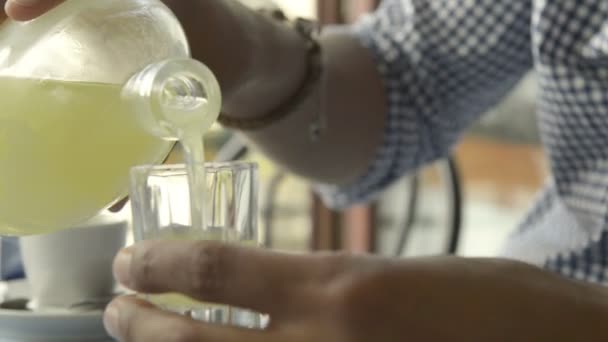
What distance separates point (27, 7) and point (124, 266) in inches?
6.6

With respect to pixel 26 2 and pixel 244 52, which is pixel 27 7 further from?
pixel 244 52

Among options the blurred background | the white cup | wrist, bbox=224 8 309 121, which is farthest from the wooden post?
the white cup

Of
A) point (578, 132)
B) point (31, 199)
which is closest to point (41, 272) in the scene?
point (31, 199)

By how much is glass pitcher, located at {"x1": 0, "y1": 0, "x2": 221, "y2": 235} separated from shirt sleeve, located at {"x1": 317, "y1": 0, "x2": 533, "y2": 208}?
445mm

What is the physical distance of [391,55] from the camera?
33.4 inches

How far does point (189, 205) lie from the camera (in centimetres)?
36

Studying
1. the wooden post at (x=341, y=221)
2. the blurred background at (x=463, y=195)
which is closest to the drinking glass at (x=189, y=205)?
the blurred background at (x=463, y=195)

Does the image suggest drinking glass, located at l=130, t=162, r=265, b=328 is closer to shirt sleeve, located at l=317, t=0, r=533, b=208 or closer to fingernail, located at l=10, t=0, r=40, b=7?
fingernail, located at l=10, t=0, r=40, b=7

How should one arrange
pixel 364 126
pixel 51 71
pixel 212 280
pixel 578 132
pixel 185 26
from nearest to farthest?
pixel 212 280
pixel 51 71
pixel 185 26
pixel 578 132
pixel 364 126

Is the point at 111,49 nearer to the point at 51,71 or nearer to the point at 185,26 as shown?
the point at 51,71

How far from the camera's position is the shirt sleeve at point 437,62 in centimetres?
82

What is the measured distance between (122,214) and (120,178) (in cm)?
19

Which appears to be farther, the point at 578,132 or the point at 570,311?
the point at 578,132

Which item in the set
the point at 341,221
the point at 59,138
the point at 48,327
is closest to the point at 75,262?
the point at 48,327
